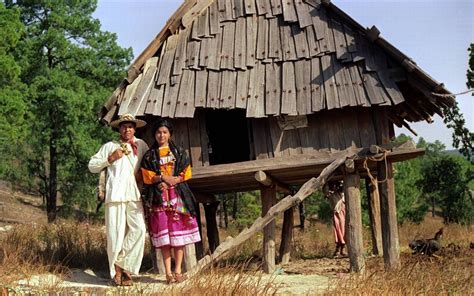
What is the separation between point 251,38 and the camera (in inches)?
452

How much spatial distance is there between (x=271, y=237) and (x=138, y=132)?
3.15 meters

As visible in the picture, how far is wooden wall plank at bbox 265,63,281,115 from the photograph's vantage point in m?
10.6

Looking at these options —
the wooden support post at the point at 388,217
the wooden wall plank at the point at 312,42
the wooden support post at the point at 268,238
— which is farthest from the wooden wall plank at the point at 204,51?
the wooden support post at the point at 388,217

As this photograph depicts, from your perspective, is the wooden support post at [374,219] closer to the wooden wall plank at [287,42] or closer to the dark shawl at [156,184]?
the wooden wall plank at [287,42]

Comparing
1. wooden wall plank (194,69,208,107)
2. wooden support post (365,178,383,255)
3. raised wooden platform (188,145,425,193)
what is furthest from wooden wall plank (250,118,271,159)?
wooden support post (365,178,383,255)

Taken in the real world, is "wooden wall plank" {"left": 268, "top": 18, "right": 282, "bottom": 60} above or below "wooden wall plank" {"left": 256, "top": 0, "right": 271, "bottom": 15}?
below

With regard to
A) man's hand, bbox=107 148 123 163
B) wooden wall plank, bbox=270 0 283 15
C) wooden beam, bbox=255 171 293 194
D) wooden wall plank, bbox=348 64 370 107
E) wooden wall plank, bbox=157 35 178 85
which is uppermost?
wooden wall plank, bbox=270 0 283 15

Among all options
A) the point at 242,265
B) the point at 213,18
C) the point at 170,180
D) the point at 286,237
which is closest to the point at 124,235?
the point at 170,180

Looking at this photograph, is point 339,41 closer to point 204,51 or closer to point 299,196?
point 204,51

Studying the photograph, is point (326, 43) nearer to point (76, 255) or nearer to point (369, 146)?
point (369, 146)

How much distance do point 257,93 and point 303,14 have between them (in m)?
1.75

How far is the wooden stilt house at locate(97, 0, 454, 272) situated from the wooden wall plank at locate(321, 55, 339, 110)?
18 millimetres

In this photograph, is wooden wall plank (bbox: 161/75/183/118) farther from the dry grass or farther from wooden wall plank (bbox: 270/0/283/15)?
the dry grass

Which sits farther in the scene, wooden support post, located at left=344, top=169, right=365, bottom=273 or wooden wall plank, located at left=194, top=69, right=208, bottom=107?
wooden wall plank, located at left=194, top=69, right=208, bottom=107
